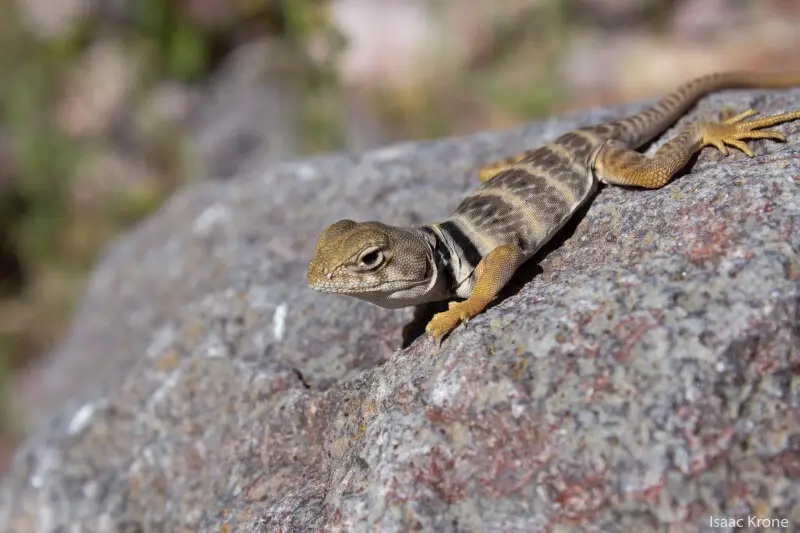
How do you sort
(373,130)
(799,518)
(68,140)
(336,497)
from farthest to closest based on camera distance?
1. (68,140)
2. (373,130)
3. (336,497)
4. (799,518)

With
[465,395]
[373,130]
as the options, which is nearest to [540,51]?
[373,130]

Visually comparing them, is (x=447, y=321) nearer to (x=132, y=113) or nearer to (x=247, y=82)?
(x=247, y=82)

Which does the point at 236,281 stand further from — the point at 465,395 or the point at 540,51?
the point at 540,51

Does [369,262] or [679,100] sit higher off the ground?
[679,100]

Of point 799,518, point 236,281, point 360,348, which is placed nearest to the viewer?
point 799,518

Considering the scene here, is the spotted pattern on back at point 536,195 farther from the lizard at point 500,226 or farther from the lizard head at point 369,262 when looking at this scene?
the lizard head at point 369,262

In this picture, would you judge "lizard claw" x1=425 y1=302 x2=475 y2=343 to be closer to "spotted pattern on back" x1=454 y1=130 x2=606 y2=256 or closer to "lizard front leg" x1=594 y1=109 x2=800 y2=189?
"spotted pattern on back" x1=454 y1=130 x2=606 y2=256

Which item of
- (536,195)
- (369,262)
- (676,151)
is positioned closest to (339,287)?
(369,262)

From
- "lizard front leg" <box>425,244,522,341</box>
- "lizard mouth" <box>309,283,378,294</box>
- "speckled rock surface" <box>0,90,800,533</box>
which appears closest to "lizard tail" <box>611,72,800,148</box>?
"speckled rock surface" <box>0,90,800,533</box>
